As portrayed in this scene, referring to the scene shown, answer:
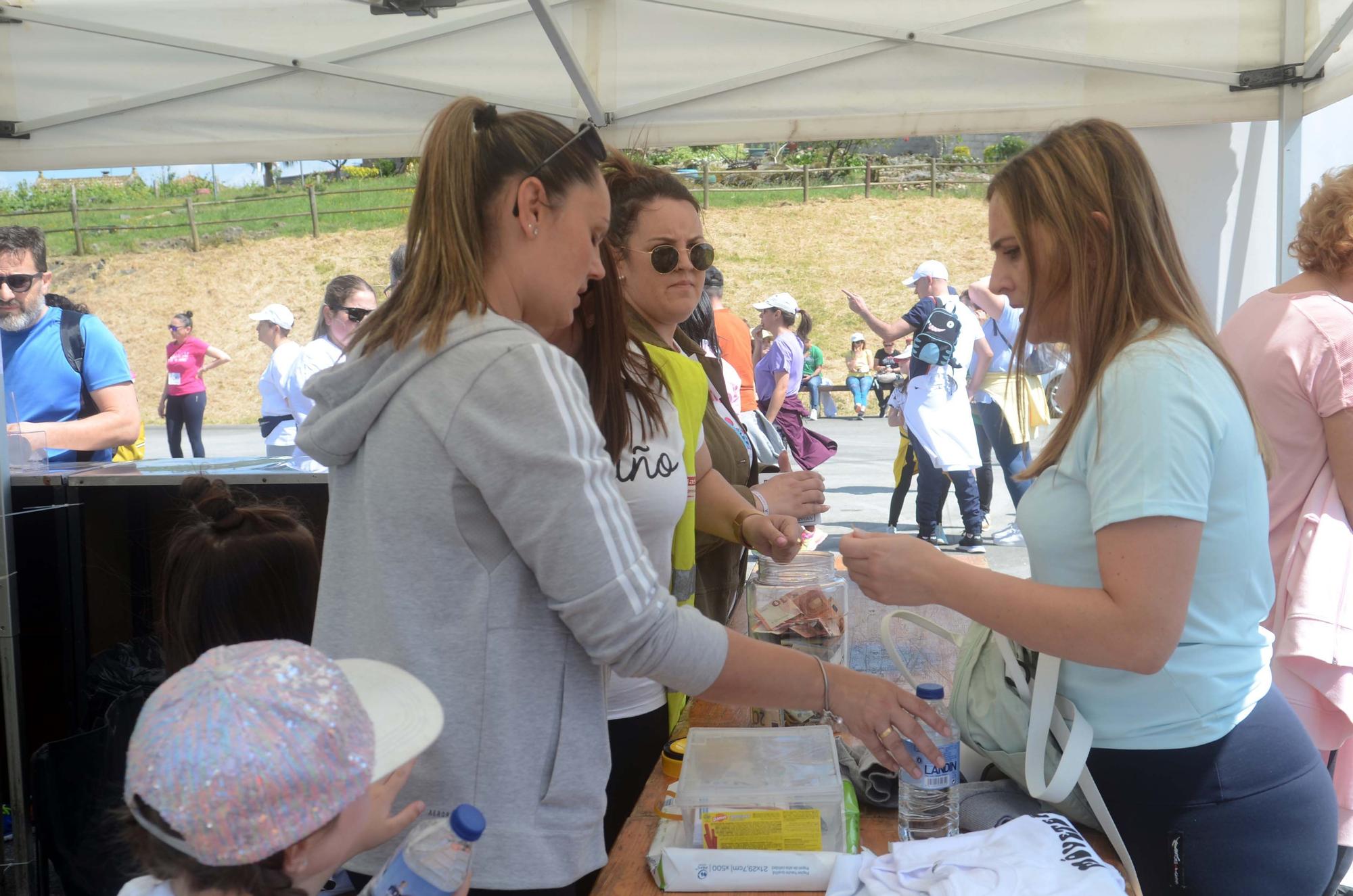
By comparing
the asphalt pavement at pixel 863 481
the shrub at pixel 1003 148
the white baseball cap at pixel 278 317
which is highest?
the shrub at pixel 1003 148

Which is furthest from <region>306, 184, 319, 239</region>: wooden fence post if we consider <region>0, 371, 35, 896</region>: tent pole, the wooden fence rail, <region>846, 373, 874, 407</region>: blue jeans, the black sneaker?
<region>0, 371, 35, 896</region>: tent pole

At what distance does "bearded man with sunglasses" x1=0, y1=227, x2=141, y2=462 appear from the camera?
12.6 feet

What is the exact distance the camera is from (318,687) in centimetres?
89

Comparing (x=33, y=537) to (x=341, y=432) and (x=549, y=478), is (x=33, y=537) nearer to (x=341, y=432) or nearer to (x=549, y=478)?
(x=341, y=432)

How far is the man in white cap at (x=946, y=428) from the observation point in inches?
269

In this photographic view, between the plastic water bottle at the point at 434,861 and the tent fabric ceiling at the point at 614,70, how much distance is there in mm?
3370

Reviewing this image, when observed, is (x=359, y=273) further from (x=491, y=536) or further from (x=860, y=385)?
(x=491, y=536)

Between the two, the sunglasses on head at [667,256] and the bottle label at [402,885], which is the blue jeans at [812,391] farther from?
the bottle label at [402,885]

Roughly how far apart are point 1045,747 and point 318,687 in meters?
0.85

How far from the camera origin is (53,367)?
152 inches

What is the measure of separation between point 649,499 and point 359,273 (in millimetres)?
26140

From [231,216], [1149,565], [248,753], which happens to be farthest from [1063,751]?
[231,216]

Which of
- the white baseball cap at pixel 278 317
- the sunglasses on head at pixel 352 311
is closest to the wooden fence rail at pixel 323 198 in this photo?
the white baseball cap at pixel 278 317

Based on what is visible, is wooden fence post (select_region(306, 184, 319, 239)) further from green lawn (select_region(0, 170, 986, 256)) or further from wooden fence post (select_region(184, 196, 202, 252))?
wooden fence post (select_region(184, 196, 202, 252))
